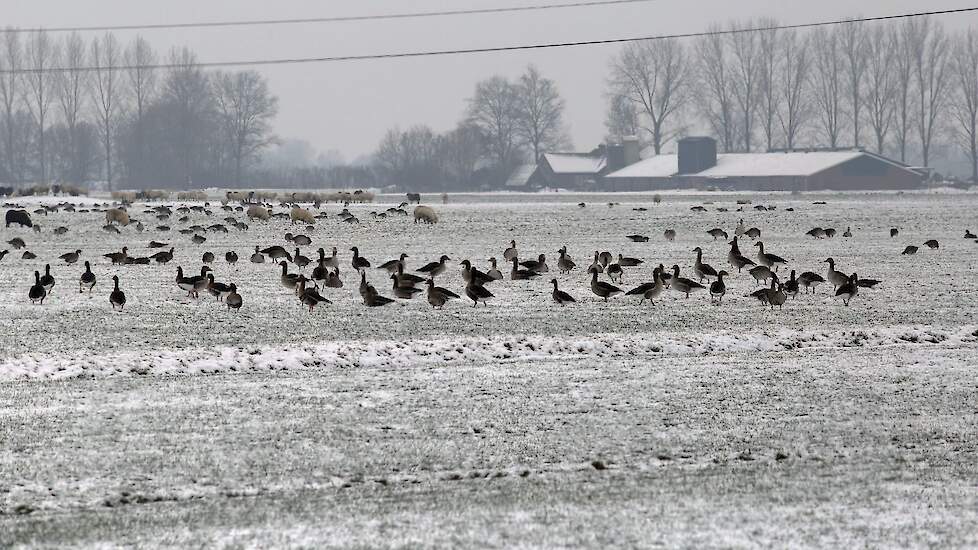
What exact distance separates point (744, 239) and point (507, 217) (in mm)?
12669

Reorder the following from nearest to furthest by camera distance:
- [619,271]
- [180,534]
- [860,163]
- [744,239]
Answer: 1. [180,534]
2. [619,271]
3. [744,239]
4. [860,163]

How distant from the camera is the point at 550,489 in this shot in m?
9.49

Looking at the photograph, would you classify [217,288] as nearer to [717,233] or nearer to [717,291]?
[717,291]

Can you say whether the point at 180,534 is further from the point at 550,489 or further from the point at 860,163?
the point at 860,163

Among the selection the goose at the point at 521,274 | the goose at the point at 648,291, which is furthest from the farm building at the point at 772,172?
the goose at the point at 648,291

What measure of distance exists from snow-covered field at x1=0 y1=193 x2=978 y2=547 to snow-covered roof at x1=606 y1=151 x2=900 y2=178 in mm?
89768

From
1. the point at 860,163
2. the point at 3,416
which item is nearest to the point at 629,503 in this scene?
the point at 3,416

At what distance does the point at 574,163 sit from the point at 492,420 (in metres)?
127

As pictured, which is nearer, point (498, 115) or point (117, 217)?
point (117, 217)

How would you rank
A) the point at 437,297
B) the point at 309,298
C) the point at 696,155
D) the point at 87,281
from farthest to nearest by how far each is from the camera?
the point at 696,155 < the point at 87,281 < the point at 437,297 < the point at 309,298

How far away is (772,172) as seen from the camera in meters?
111

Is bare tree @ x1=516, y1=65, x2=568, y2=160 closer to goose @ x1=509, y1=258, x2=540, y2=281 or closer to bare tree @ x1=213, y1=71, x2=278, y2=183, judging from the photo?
bare tree @ x1=213, y1=71, x2=278, y2=183

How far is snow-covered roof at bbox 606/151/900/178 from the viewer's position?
110688 millimetres

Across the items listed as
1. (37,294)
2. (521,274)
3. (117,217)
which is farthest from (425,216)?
(37,294)
